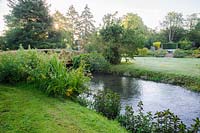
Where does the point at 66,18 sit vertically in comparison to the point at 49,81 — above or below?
above

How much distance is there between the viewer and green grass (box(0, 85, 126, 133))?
3.86 meters

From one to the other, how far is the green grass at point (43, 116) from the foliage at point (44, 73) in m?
0.30

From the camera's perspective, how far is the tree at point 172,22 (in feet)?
127

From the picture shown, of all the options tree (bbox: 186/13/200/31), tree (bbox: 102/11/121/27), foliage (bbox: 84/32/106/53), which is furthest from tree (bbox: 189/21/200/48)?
foliage (bbox: 84/32/106/53)

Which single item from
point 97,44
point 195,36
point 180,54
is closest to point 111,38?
point 97,44

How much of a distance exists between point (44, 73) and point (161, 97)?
4.97m

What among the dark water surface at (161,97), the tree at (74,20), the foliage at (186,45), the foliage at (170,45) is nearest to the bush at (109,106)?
the dark water surface at (161,97)

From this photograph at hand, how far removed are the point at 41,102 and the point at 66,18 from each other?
33.4 m

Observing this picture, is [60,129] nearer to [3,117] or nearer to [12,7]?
[3,117]

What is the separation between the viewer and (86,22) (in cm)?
3912

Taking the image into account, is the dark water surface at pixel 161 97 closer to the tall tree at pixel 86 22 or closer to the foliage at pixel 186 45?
the foliage at pixel 186 45

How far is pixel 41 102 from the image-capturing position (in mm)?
5141

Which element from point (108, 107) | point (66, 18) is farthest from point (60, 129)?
point (66, 18)

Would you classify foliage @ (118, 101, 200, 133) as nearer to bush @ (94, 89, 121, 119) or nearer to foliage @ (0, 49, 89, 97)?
bush @ (94, 89, 121, 119)
